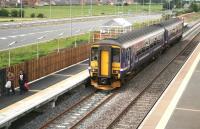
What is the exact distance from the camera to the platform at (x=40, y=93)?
19.0 meters

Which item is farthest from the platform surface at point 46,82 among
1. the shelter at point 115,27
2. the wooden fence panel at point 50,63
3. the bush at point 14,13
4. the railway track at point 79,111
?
the bush at point 14,13

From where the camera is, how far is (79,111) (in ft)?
70.6

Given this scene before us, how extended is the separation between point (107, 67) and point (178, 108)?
6.76 metres

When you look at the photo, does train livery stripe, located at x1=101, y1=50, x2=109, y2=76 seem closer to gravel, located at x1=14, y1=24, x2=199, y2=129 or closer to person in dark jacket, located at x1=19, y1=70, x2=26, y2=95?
gravel, located at x1=14, y1=24, x2=199, y2=129

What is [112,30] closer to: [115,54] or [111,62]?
[115,54]

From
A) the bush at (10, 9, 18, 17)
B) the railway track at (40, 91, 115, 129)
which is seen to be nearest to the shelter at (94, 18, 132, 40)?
the railway track at (40, 91, 115, 129)

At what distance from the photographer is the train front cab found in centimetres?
2573

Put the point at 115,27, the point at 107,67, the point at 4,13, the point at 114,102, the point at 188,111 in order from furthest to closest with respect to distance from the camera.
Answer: the point at 4,13
the point at 115,27
the point at 107,67
the point at 114,102
the point at 188,111

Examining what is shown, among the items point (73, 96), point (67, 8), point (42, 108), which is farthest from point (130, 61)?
point (67, 8)

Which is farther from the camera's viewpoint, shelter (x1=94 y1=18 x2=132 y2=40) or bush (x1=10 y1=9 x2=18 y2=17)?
bush (x1=10 y1=9 x2=18 y2=17)

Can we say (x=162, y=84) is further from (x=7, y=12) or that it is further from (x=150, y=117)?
(x=7, y=12)

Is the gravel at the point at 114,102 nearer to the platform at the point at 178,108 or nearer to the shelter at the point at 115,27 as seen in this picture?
the platform at the point at 178,108

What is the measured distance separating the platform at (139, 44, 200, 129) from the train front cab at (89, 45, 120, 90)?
3.42m

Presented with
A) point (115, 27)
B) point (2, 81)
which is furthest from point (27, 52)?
point (115, 27)
